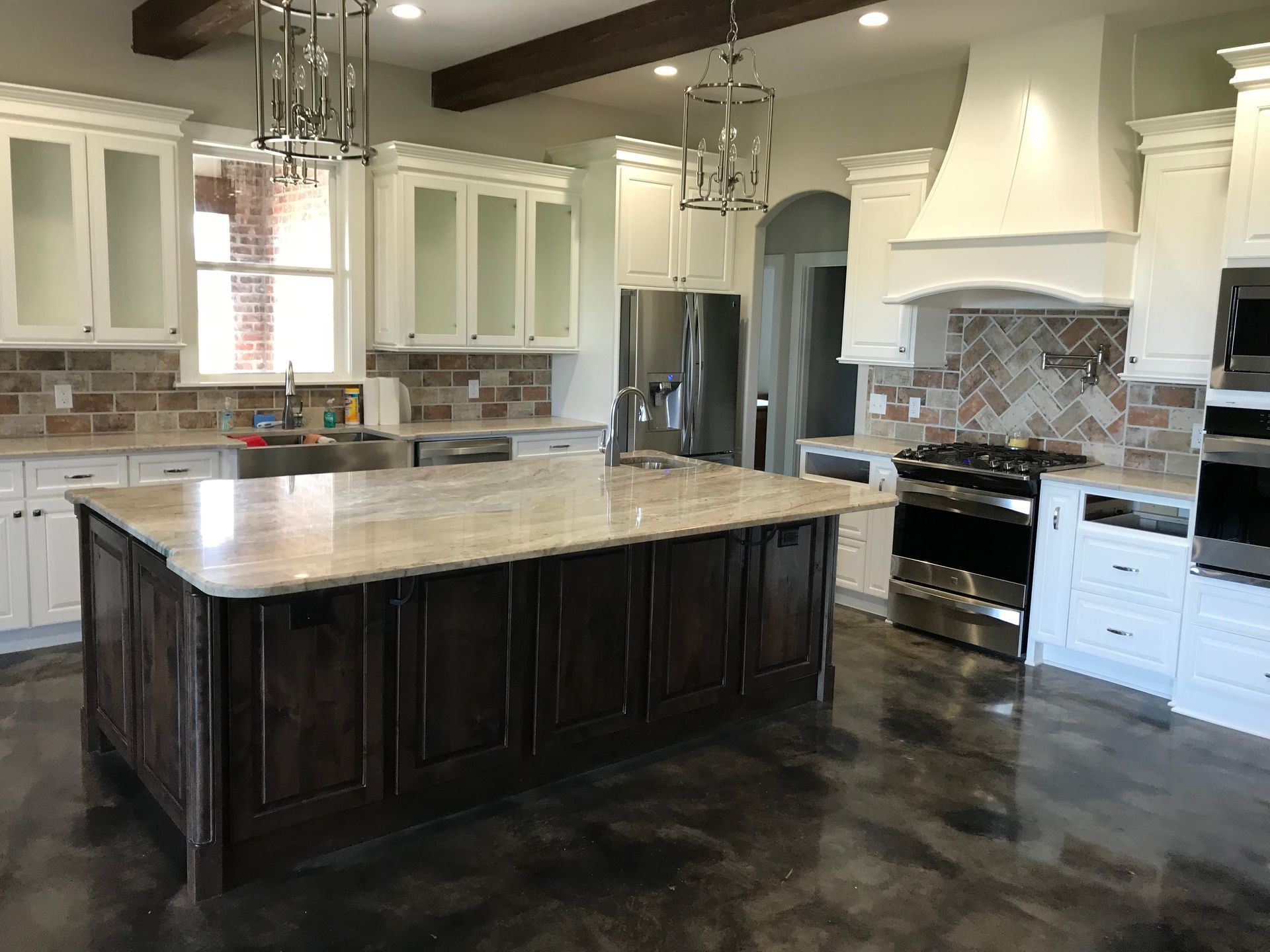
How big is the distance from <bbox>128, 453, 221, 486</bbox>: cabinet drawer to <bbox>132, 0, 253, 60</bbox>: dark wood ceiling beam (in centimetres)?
191

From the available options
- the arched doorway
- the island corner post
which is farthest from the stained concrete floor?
the arched doorway

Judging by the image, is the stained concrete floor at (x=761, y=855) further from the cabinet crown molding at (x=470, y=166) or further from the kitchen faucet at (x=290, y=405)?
the cabinet crown molding at (x=470, y=166)

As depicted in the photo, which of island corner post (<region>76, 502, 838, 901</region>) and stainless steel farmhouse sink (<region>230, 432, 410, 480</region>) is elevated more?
stainless steel farmhouse sink (<region>230, 432, 410, 480</region>)

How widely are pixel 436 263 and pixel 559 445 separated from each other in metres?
1.27

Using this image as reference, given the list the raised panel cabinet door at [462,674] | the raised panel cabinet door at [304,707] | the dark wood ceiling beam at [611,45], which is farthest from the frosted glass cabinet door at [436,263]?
the raised panel cabinet door at [304,707]

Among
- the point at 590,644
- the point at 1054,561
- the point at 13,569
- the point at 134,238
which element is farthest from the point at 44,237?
the point at 1054,561

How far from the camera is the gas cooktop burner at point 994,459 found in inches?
182

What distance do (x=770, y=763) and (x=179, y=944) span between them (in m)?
1.94

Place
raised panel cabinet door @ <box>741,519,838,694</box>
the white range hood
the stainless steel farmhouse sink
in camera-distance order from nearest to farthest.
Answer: raised panel cabinet door @ <box>741,519,838,694</box> < the white range hood < the stainless steel farmhouse sink

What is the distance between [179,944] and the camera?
92.5 inches

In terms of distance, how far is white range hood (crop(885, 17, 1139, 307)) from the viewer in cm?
443

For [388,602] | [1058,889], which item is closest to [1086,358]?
[1058,889]

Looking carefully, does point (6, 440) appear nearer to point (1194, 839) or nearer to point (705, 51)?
point (705, 51)

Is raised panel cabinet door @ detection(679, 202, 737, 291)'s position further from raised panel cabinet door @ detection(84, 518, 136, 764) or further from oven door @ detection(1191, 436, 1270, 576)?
raised panel cabinet door @ detection(84, 518, 136, 764)
